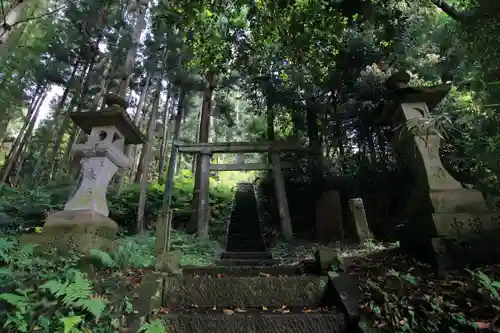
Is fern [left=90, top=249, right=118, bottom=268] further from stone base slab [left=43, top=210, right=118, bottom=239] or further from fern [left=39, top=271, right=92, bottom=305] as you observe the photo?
fern [left=39, top=271, right=92, bottom=305]

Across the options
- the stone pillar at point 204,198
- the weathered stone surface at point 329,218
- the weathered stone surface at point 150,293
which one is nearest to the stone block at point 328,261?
the weathered stone surface at point 150,293

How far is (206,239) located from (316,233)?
9.58 ft

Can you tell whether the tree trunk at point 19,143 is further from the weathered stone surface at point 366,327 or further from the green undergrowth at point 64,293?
the weathered stone surface at point 366,327

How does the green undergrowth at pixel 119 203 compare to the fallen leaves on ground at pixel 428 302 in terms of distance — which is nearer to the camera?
the fallen leaves on ground at pixel 428 302

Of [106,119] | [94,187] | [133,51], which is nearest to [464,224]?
[94,187]

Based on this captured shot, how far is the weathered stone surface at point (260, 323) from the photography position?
2469 mm

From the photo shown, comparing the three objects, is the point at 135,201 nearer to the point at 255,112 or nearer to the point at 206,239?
the point at 206,239

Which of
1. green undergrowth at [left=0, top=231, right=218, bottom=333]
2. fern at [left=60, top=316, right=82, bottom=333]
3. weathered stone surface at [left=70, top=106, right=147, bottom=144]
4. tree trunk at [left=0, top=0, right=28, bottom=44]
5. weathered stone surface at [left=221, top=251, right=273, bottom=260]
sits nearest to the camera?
fern at [left=60, top=316, right=82, bottom=333]

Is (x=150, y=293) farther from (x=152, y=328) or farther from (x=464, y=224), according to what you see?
(x=464, y=224)

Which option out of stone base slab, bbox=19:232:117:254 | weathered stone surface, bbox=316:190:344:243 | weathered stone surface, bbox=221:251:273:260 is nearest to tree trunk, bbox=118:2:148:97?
weathered stone surface, bbox=221:251:273:260

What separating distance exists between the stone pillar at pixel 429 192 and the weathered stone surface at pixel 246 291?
132 centimetres

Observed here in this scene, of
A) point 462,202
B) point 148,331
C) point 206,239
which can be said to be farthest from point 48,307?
Answer: point 206,239

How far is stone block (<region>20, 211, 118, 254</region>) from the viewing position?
12.0 ft

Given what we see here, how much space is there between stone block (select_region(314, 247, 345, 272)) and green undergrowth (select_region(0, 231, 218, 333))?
1808mm
